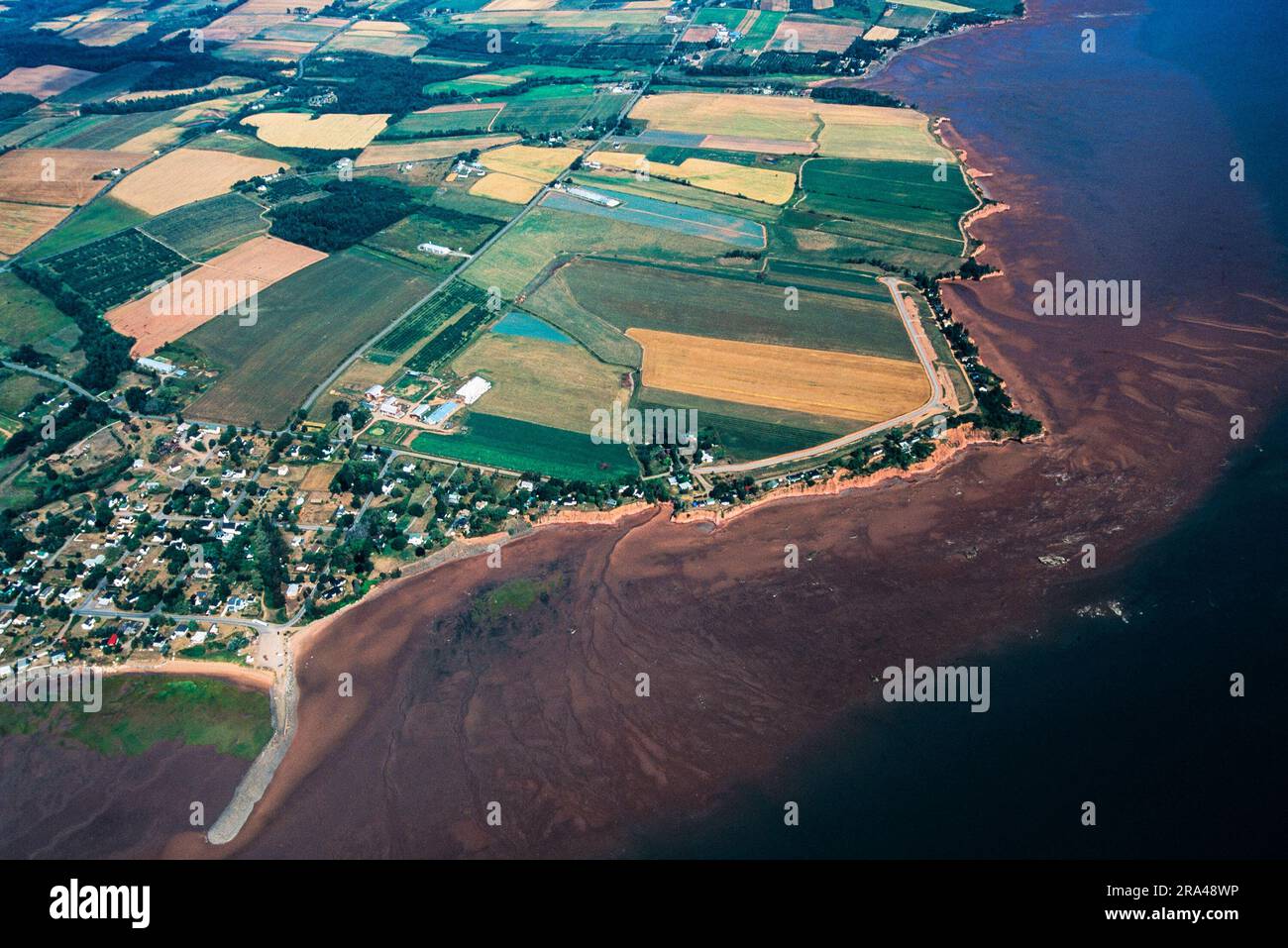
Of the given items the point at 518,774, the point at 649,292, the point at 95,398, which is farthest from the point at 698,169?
the point at 518,774

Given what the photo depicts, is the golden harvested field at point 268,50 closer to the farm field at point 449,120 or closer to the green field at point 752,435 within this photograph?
the farm field at point 449,120

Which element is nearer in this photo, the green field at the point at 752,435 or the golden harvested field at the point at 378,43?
the green field at the point at 752,435

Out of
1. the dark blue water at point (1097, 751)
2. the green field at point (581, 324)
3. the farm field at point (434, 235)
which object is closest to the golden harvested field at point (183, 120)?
the farm field at point (434, 235)

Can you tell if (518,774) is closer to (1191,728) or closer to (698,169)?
(1191,728)

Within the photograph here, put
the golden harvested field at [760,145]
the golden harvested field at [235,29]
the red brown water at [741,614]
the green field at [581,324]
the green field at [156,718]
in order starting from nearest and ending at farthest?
the red brown water at [741,614] < the green field at [156,718] < the green field at [581,324] < the golden harvested field at [760,145] < the golden harvested field at [235,29]

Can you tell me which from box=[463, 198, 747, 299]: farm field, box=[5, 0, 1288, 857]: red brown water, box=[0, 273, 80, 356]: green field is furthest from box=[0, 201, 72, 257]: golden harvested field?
box=[5, 0, 1288, 857]: red brown water

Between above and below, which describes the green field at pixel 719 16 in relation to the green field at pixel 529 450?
above

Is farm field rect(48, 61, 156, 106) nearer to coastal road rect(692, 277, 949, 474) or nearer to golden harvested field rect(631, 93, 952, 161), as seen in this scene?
golden harvested field rect(631, 93, 952, 161)
